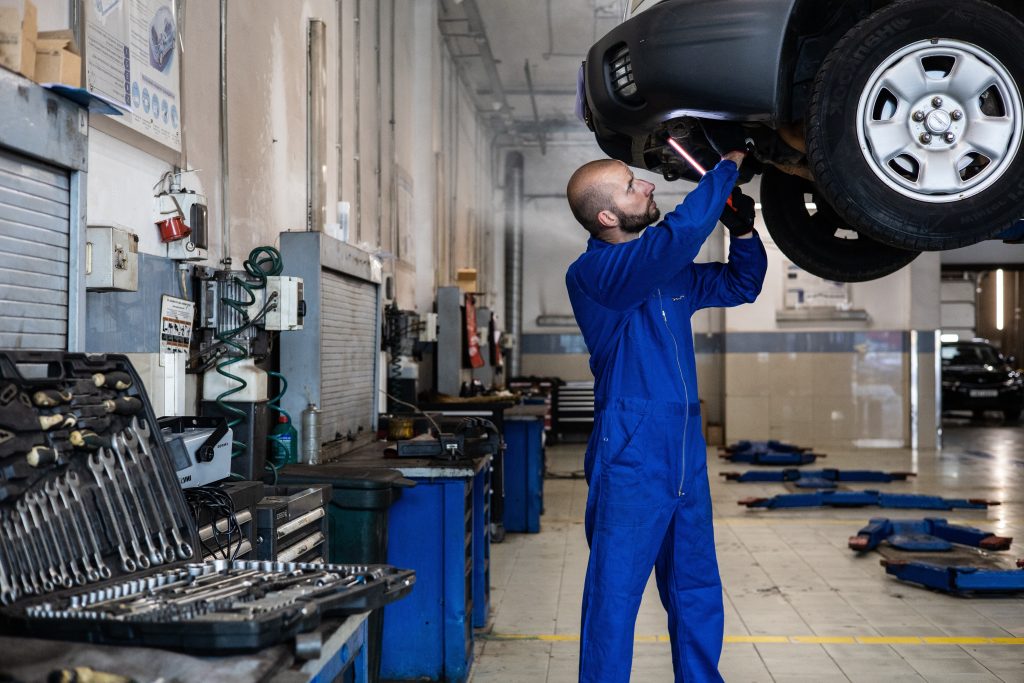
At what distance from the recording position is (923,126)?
2191 millimetres

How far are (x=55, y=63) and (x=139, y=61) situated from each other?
77 cm

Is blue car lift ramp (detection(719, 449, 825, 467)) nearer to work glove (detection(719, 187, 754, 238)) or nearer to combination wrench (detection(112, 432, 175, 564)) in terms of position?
work glove (detection(719, 187, 754, 238))

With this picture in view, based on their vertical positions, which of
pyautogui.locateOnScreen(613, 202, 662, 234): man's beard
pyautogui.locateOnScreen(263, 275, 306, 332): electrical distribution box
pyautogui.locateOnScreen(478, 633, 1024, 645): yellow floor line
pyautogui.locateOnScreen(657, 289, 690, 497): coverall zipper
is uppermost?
pyautogui.locateOnScreen(613, 202, 662, 234): man's beard

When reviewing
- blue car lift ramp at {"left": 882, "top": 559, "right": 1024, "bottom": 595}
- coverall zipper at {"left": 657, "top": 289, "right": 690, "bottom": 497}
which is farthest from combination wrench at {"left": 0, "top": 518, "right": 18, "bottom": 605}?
blue car lift ramp at {"left": 882, "top": 559, "right": 1024, "bottom": 595}

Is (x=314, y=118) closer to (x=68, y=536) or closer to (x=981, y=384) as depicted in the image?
(x=68, y=536)

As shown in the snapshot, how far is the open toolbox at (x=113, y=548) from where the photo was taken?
111cm

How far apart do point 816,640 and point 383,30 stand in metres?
4.19

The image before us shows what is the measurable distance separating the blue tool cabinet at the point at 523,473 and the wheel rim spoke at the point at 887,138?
12.3ft

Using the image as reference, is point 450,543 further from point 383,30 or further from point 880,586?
point 383,30

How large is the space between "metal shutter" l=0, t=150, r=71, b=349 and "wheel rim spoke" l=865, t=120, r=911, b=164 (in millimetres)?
1731

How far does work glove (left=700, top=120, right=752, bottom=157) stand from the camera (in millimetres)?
2420

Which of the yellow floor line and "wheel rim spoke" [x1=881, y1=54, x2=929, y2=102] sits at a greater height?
"wheel rim spoke" [x1=881, y1=54, x2=929, y2=102]

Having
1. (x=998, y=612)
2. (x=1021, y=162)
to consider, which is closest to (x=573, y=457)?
(x=998, y=612)

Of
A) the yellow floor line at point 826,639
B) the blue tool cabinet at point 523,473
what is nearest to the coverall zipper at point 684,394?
the yellow floor line at point 826,639
